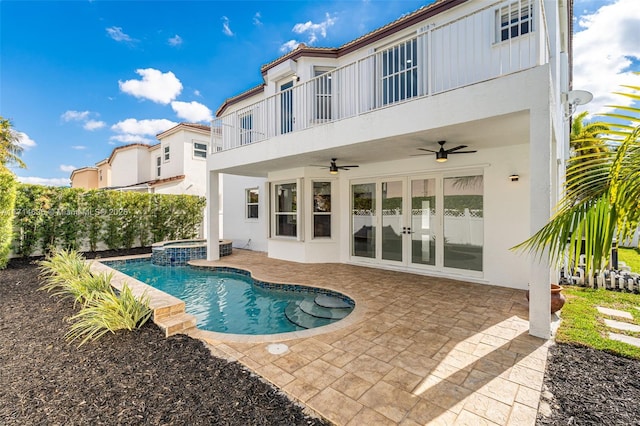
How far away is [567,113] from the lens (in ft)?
35.5

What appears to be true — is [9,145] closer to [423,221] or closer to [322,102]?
[322,102]

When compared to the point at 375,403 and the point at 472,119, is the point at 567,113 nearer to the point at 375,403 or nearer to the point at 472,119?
the point at 472,119

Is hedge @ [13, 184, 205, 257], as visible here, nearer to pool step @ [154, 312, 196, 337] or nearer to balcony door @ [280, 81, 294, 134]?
balcony door @ [280, 81, 294, 134]

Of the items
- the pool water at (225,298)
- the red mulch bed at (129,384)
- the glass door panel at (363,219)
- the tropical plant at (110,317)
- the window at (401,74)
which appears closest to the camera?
the red mulch bed at (129,384)

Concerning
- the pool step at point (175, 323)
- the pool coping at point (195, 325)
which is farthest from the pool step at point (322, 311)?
the pool step at point (175, 323)

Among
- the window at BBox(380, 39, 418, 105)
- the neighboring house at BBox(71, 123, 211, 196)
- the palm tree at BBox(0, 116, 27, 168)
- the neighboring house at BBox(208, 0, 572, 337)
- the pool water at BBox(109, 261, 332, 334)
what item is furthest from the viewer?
the palm tree at BBox(0, 116, 27, 168)

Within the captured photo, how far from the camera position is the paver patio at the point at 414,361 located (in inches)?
118

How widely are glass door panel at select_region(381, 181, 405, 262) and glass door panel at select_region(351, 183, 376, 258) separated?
1.31 feet

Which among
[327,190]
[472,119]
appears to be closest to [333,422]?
[472,119]

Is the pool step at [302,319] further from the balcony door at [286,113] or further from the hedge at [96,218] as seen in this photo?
the hedge at [96,218]

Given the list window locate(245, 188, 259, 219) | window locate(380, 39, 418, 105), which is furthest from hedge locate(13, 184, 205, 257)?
window locate(380, 39, 418, 105)

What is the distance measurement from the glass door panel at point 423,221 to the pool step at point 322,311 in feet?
12.2

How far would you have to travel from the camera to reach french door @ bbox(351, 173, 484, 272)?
323 inches

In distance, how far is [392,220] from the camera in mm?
9641
